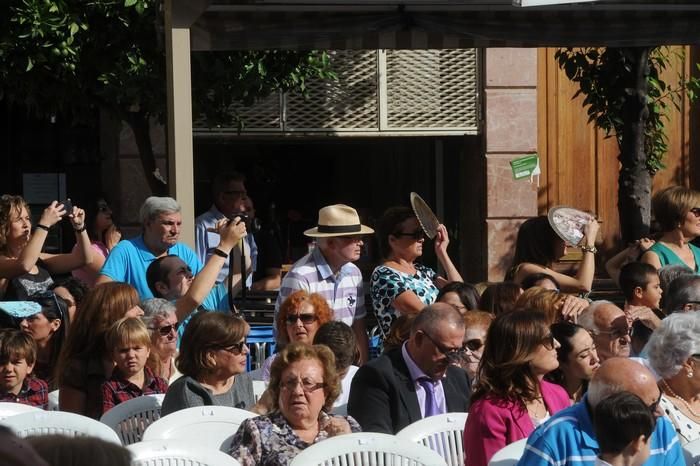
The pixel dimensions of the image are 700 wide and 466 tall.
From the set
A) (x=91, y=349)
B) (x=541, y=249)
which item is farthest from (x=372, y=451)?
(x=541, y=249)

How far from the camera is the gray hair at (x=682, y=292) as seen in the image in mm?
7109

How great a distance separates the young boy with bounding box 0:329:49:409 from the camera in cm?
640

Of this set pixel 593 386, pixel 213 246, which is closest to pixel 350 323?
pixel 213 246

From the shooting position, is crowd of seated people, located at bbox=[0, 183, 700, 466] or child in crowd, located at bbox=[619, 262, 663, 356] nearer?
crowd of seated people, located at bbox=[0, 183, 700, 466]

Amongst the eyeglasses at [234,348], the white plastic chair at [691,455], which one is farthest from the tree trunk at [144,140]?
the white plastic chair at [691,455]

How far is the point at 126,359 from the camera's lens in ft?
20.1

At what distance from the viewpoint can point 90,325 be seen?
20.6 feet

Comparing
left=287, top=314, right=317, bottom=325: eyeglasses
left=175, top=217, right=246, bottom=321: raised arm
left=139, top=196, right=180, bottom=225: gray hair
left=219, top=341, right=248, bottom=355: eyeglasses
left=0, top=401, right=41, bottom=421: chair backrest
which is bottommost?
left=0, top=401, right=41, bottom=421: chair backrest

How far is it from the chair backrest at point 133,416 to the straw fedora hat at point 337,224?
1.94 metres

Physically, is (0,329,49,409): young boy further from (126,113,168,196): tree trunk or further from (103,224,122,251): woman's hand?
(126,113,168,196): tree trunk

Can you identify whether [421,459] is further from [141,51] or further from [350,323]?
[141,51]

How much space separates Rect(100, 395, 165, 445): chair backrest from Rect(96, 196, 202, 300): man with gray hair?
1484 millimetres

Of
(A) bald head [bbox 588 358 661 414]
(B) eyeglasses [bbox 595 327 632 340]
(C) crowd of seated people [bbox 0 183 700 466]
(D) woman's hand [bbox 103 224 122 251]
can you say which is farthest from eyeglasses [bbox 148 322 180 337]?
(D) woman's hand [bbox 103 224 122 251]

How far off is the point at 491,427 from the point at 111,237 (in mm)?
6397
